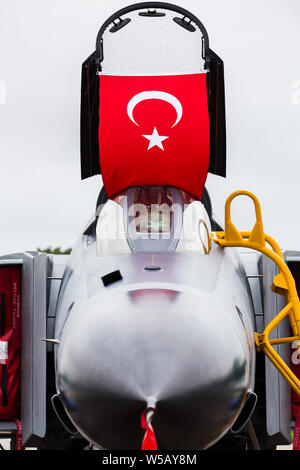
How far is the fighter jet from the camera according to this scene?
4.56 m

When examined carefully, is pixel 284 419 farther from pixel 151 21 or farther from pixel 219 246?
pixel 151 21

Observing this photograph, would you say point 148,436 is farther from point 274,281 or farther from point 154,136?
point 154,136

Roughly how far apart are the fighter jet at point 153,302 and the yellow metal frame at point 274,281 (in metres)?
0.01

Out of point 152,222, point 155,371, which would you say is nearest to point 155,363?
point 155,371

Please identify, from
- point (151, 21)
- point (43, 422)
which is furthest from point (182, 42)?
point (43, 422)

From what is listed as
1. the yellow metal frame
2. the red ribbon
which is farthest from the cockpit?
the red ribbon

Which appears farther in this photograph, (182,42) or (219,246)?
(182,42)

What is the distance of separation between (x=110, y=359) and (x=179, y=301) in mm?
563

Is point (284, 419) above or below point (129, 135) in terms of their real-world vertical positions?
below

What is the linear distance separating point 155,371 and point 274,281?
2.08m

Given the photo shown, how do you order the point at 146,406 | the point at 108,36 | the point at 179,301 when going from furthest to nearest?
the point at 108,36
the point at 179,301
the point at 146,406

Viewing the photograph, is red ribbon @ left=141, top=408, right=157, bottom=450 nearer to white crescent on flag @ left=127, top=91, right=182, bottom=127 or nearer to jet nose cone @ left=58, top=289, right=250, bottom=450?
jet nose cone @ left=58, top=289, right=250, bottom=450

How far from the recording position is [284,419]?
6375mm

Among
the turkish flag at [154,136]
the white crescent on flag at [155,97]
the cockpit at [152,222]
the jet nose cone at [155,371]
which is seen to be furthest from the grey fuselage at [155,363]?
the white crescent on flag at [155,97]
